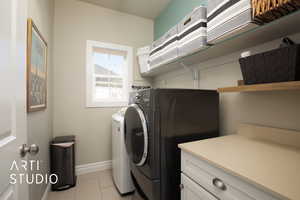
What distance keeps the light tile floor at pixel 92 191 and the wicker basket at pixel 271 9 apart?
2052 mm

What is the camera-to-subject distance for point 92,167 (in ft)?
7.34

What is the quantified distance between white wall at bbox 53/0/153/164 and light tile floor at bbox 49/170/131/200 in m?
0.33

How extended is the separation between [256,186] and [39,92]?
1.76 metres

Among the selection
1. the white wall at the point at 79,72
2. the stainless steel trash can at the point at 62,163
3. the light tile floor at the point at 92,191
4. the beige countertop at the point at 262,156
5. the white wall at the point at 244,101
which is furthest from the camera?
the white wall at the point at 79,72

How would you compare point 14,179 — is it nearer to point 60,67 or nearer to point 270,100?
point 270,100

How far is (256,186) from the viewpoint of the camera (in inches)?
20.4

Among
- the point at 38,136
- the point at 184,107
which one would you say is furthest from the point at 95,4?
the point at 184,107

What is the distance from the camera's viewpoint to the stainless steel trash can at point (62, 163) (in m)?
1.75

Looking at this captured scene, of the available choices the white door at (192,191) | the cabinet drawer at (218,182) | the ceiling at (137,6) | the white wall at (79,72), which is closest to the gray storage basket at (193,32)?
the cabinet drawer at (218,182)

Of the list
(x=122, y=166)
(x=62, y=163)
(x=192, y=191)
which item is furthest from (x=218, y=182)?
(x=62, y=163)

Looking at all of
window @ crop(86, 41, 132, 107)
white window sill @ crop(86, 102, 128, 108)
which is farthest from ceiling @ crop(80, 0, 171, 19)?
white window sill @ crop(86, 102, 128, 108)

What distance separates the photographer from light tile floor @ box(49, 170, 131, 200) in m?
1.64

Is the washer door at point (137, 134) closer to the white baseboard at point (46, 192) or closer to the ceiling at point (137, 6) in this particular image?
the white baseboard at point (46, 192)

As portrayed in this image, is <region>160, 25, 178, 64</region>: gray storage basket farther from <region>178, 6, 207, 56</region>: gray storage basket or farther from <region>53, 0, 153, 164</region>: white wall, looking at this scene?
<region>53, 0, 153, 164</region>: white wall
